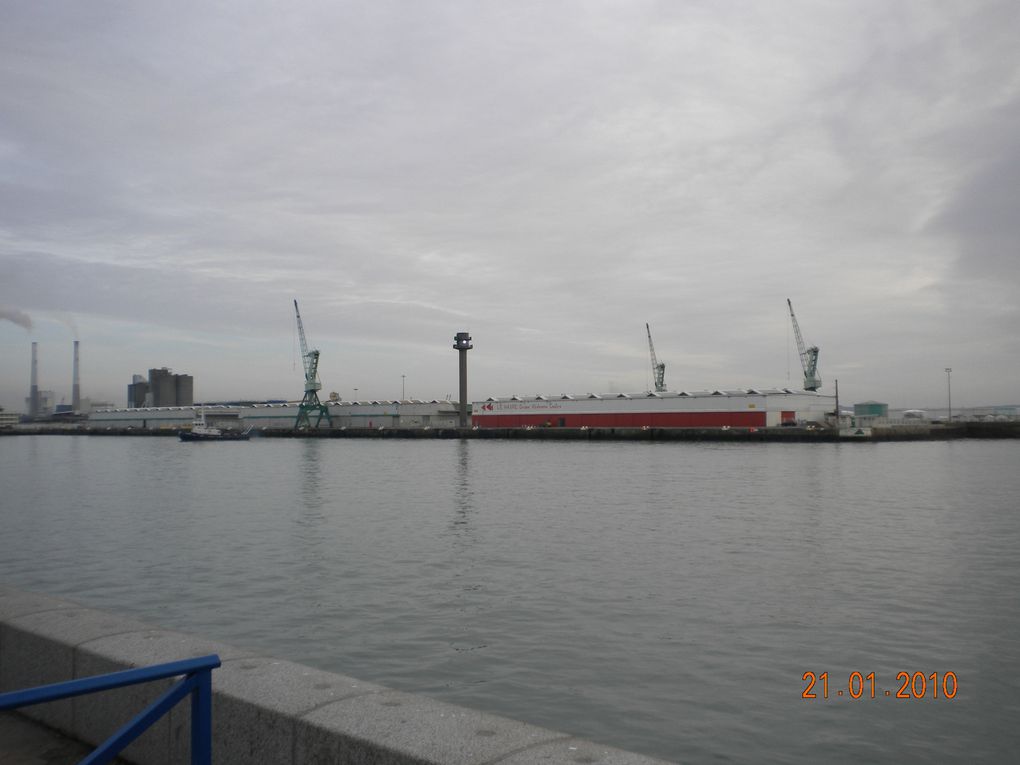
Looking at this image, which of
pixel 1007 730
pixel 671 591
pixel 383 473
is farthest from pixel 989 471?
pixel 1007 730

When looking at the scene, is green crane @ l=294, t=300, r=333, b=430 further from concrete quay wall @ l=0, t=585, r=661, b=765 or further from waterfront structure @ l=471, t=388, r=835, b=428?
concrete quay wall @ l=0, t=585, r=661, b=765

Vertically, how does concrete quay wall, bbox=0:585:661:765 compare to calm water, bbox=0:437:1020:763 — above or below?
above

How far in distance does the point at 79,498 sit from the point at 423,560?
21.9 m

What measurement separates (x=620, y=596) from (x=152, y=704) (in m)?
10.8

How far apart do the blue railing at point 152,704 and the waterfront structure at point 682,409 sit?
90.4 meters

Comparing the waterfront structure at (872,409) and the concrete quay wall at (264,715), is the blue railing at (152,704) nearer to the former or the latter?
the concrete quay wall at (264,715)

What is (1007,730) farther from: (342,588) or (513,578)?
(342,588)

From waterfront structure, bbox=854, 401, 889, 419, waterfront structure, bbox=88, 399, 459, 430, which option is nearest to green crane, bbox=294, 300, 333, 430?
waterfront structure, bbox=88, 399, 459, 430

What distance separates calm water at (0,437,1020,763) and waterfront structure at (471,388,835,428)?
197ft

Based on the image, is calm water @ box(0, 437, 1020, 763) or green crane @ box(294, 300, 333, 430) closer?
calm water @ box(0, 437, 1020, 763)

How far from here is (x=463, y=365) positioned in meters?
120

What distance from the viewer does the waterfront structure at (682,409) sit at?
90062mm

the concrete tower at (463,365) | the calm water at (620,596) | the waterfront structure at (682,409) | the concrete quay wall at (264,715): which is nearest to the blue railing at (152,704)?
the concrete quay wall at (264,715)

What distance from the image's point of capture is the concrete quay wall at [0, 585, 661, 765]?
383cm
